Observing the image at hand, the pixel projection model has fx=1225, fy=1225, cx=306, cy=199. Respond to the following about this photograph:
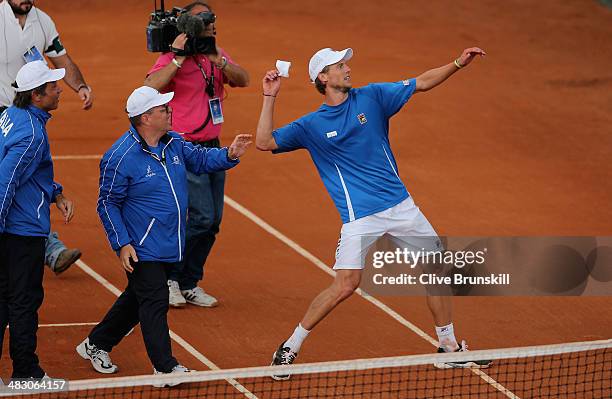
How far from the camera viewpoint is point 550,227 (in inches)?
554

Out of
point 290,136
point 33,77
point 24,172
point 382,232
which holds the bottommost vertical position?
point 382,232

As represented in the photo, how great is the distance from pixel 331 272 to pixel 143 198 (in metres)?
3.66

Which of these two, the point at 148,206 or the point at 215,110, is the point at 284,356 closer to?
the point at 148,206

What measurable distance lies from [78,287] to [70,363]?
188 centimetres

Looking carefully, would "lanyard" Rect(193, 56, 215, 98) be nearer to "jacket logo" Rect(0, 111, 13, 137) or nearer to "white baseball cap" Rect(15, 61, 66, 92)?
"white baseball cap" Rect(15, 61, 66, 92)

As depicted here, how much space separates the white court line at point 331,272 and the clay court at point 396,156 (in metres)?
0.03

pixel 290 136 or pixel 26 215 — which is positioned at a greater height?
pixel 290 136

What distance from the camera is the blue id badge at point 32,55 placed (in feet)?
36.8

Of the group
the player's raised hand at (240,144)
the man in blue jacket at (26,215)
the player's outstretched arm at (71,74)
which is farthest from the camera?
the player's outstretched arm at (71,74)

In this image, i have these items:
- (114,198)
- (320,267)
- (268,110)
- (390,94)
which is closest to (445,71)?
(390,94)

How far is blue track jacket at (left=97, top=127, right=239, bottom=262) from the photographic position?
31.2 feet

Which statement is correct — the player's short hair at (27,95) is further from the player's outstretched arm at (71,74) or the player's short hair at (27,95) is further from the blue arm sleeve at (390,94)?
the blue arm sleeve at (390,94)

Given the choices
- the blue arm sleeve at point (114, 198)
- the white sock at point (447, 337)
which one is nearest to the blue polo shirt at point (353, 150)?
the white sock at point (447, 337)

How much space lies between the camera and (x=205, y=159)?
9.95 m
